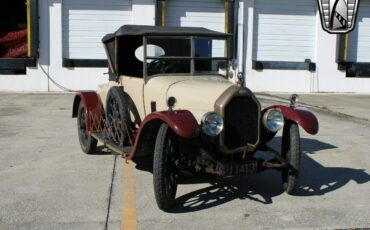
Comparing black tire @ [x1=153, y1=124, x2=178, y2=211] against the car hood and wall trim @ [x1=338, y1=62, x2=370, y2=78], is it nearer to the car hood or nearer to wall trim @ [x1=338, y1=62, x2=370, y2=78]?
the car hood

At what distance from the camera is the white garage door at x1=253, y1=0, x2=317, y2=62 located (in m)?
18.5

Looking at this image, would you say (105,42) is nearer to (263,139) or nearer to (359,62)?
(263,139)

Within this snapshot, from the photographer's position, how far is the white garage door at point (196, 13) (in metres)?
17.9

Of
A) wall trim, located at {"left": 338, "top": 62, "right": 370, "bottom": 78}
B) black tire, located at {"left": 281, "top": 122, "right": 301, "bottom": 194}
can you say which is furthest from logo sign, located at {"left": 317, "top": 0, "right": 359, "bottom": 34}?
black tire, located at {"left": 281, "top": 122, "right": 301, "bottom": 194}

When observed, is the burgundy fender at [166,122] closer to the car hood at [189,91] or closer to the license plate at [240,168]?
the car hood at [189,91]

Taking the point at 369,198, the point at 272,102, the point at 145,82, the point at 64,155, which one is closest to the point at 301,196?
the point at 369,198

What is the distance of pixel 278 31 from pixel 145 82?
1287cm

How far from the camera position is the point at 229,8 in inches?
706

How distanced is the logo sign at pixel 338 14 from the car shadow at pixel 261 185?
11.6m

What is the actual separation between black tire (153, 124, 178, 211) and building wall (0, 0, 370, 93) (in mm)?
12106

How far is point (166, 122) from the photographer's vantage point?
5234 mm

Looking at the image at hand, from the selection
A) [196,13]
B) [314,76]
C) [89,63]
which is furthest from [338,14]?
[89,63]

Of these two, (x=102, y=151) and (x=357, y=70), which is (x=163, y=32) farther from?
(x=357, y=70)

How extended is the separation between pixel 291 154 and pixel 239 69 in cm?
1230
